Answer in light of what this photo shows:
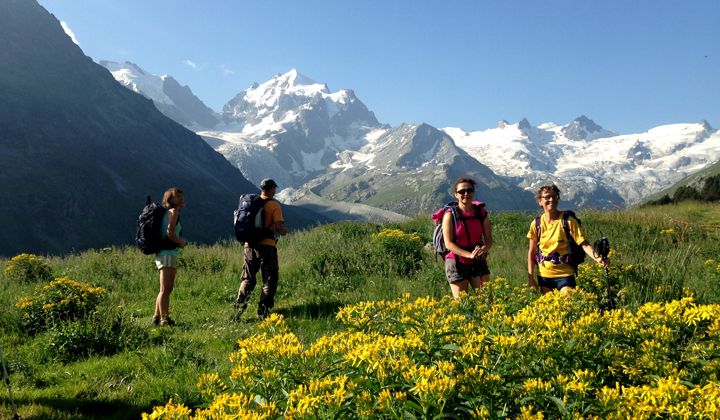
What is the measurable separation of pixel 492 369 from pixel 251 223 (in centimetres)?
574

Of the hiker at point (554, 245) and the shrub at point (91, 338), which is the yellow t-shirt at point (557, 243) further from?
the shrub at point (91, 338)

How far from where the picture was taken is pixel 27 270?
412 inches

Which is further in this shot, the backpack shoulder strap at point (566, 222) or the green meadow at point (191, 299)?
the backpack shoulder strap at point (566, 222)

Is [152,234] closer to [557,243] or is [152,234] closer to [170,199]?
[170,199]

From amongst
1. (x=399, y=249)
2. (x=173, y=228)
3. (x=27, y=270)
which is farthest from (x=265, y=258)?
(x=27, y=270)

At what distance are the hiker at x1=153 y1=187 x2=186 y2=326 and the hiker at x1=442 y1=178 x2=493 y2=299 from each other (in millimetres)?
4468

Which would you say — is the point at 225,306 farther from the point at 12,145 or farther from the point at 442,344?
the point at 12,145

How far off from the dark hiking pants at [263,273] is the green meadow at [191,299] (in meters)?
0.34

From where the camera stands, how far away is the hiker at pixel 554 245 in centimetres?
592

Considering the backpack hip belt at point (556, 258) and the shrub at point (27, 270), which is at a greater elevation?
the backpack hip belt at point (556, 258)

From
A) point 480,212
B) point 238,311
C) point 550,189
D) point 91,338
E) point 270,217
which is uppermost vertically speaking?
point 550,189

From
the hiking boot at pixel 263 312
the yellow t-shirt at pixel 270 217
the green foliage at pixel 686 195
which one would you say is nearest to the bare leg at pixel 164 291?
the hiking boot at pixel 263 312

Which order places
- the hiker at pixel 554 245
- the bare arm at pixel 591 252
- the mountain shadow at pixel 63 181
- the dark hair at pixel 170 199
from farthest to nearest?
the mountain shadow at pixel 63 181 → the dark hair at pixel 170 199 → the hiker at pixel 554 245 → the bare arm at pixel 591 252

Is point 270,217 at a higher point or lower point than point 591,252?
higher
